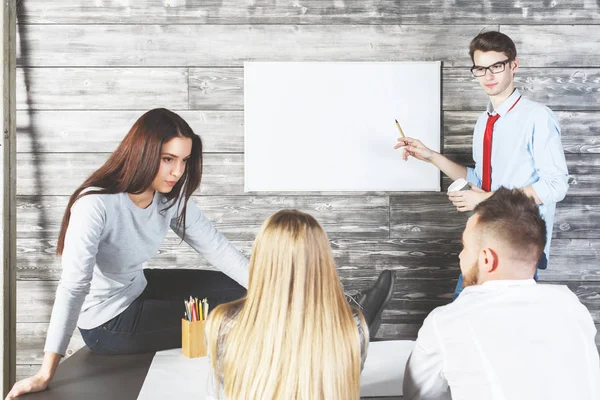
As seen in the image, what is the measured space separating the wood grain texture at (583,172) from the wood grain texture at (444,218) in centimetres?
4

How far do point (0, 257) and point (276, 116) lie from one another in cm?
124

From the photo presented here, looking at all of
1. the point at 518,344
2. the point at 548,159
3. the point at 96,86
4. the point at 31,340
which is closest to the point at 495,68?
the point at 548,159

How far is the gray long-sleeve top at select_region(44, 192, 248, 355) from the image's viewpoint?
1593mm

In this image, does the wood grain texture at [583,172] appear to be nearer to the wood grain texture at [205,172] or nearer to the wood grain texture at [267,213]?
the wood grain texture at [205,172]

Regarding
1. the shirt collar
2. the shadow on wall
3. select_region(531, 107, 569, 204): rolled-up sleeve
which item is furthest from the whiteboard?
the shadow on wall

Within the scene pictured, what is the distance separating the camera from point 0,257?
2.39 m

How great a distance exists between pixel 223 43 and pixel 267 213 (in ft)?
2.45

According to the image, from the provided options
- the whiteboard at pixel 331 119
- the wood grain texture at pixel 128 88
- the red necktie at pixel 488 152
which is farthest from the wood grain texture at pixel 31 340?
the red necktie at pixel 488 152

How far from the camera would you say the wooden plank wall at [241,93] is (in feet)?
8.41

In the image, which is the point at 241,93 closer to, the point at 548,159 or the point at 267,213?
the point at 267,213

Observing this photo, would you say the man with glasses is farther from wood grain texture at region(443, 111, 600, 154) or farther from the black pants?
the black pants

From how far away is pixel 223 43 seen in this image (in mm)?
2572

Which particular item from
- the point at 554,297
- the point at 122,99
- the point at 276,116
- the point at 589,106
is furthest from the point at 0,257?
the point at 589,106

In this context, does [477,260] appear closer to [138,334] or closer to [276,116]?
[138,334]
